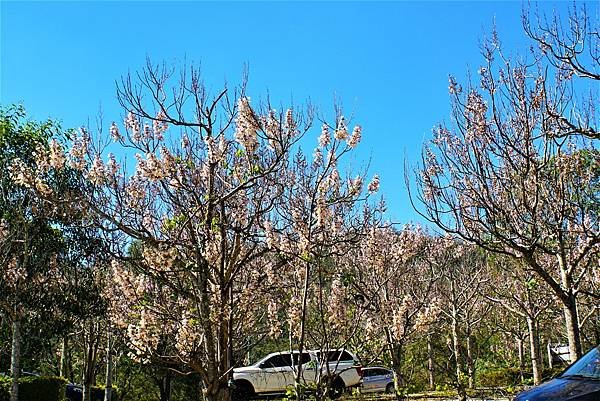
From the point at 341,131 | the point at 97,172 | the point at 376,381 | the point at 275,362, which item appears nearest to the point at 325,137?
the point at 341,131

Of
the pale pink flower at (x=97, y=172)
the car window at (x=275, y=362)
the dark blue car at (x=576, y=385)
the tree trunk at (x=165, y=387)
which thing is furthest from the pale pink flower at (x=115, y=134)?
the tree trunk at (x=165, y=387)

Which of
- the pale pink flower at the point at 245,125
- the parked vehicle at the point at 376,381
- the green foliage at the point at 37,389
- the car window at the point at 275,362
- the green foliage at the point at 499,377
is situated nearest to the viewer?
the pale pink flower at the point at 245,125

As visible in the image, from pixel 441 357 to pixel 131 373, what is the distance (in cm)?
1301

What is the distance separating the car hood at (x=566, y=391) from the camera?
16.4 ft

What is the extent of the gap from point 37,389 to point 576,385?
476 inches

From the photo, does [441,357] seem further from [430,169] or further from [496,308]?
[430,169]

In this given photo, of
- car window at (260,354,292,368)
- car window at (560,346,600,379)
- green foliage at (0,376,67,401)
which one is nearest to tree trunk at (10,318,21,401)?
green foliage at (0,376,67,401)

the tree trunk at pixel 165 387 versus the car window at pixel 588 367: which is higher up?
the car window at pixel 588 367

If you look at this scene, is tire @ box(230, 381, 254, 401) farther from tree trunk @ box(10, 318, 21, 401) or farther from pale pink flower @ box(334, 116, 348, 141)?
pale pink flower @ box(334, 116, 348, 141)

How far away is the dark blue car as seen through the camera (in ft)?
16.5

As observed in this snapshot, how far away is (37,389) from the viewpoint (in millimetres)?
13125

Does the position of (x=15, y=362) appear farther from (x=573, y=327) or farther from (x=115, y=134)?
(x=573, y=327)

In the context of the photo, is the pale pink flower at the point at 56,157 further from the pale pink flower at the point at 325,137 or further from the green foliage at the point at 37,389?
the green foliage at the point at 37,389

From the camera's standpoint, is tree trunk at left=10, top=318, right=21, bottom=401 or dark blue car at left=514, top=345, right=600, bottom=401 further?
tree trunk at left=10, top=318, right=21, bottom=401
